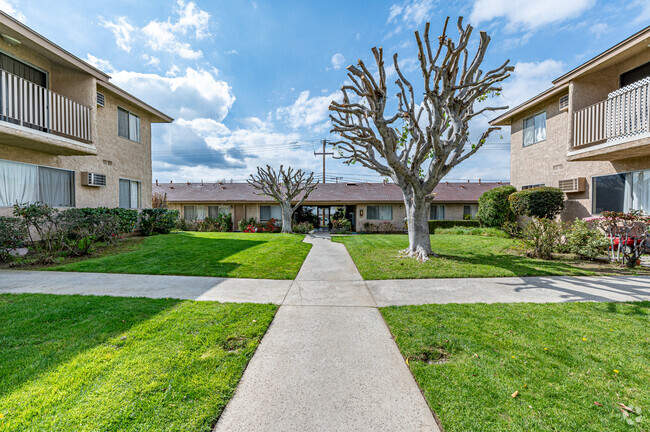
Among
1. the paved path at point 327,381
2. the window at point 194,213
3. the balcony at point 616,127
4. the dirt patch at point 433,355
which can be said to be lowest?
the paved path at point 327,381

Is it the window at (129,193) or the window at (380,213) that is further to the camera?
the window at (380,213)

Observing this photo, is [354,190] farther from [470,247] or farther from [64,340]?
[64,340]

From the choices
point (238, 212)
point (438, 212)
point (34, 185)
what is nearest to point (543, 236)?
point (438, 212)

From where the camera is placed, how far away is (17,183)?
8.27m

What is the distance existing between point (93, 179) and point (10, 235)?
172 inches

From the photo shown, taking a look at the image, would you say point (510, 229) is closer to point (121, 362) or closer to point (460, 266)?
point (460, 266)

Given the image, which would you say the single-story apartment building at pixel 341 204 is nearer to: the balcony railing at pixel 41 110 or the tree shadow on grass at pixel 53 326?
the balcony railing at pixel 41 110

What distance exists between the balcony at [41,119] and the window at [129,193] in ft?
10.5

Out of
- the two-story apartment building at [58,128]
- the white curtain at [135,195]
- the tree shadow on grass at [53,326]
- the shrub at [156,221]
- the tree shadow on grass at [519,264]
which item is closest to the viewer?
the tree shadow on grass at [53,326]

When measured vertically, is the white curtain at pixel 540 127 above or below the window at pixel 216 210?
above

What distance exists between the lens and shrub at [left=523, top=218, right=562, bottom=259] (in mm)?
8305

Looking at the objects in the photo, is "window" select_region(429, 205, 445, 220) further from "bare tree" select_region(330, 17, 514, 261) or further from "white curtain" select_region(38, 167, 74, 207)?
"white curtain" select_region(38, 167, 74, 207)

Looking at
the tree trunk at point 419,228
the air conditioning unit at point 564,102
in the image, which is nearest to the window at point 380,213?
the air conditioning unit at point 564,102

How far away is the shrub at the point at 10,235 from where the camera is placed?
6.60m
